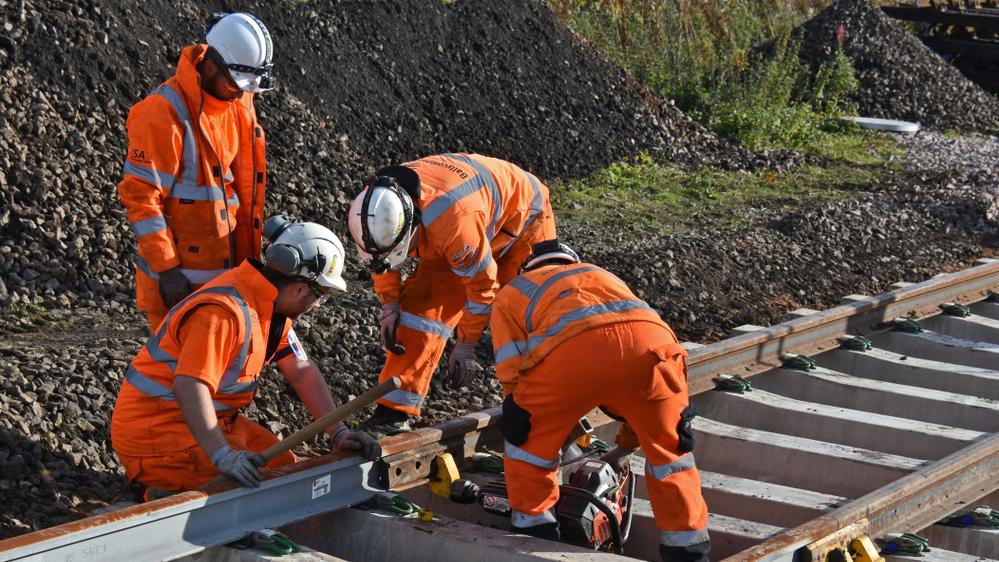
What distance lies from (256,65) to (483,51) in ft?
25.5

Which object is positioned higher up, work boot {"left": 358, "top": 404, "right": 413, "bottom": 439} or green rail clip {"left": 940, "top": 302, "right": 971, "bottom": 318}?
work boot {"left": 358, "top": 404, "right": 413, "bottom": 439}

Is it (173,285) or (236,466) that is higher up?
(173,285)

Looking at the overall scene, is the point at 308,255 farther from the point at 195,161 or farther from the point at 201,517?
the point at 195,161

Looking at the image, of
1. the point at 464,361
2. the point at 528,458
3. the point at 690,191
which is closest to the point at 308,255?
the point at 528,458

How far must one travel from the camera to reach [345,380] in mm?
6594

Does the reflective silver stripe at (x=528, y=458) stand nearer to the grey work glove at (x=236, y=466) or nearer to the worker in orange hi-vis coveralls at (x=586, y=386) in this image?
the worker in orange hi-vis coveralls at (x=586, y=386)

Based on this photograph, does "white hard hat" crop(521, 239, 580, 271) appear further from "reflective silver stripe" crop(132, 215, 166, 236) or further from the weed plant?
the weed plant

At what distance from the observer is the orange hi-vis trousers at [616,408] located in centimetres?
429

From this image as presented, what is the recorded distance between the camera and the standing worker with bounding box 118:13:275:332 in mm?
5305

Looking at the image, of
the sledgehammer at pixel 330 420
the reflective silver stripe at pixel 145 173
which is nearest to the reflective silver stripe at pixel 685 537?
the sledgehammer at pixel 330 420

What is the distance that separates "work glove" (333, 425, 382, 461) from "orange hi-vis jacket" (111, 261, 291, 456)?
45 cm

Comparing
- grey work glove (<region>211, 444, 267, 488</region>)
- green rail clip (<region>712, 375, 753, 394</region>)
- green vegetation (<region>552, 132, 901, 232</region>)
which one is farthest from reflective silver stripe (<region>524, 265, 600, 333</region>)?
green vegetation (<region>552, 132, 901, 232</region>)

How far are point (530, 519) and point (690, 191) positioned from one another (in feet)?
27.4

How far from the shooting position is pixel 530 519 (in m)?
4.52
